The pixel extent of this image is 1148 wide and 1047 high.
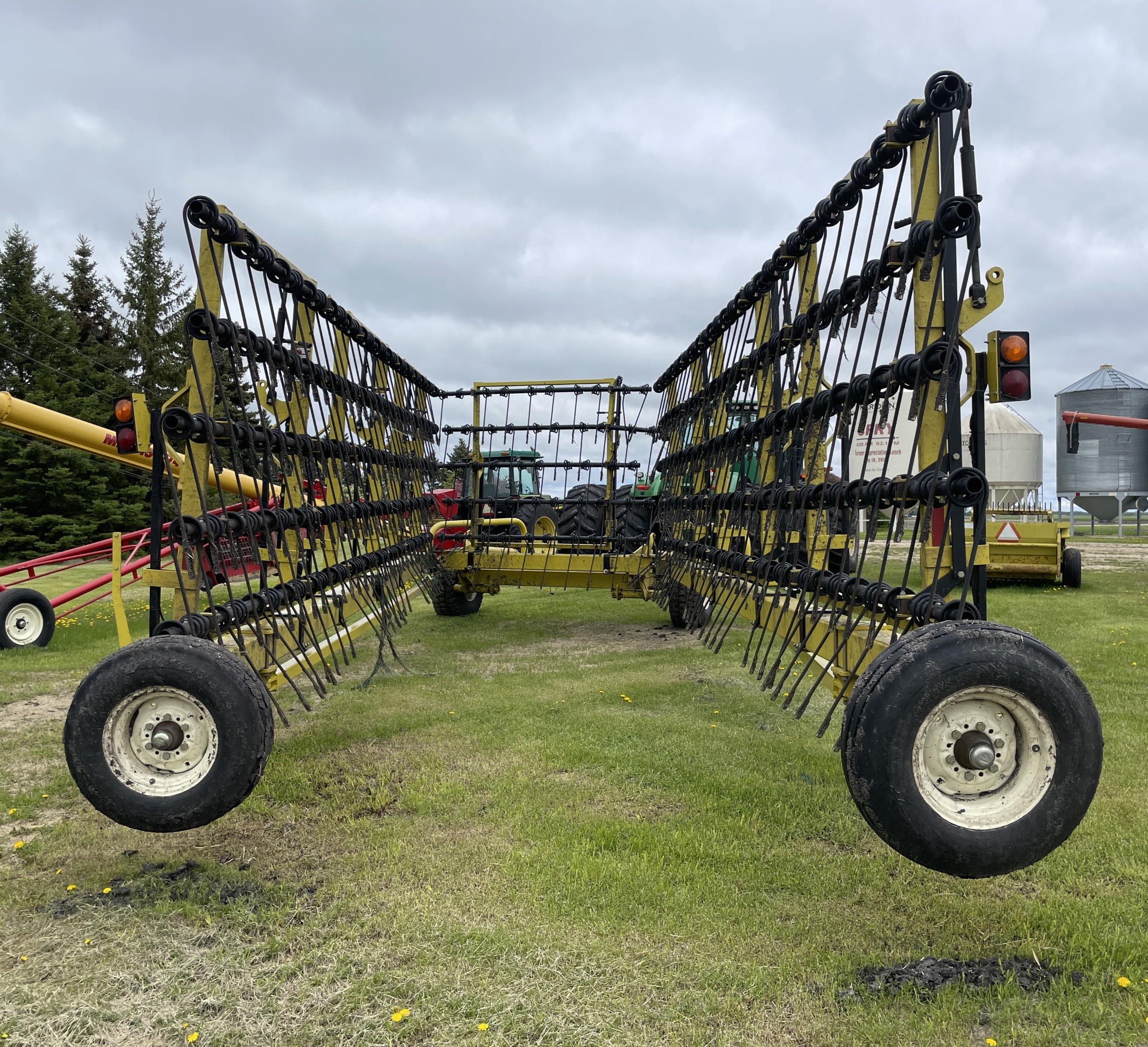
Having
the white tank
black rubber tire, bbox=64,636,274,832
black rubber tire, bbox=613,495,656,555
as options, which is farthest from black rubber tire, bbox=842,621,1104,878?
the white tank

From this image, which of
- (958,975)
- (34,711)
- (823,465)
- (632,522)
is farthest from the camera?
(632,522)

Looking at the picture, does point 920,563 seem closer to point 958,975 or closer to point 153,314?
point 958,975

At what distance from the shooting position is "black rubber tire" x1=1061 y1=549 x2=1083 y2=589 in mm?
12938

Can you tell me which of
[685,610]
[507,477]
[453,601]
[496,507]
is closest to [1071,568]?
[685,610]

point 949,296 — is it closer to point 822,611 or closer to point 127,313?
point 822,611

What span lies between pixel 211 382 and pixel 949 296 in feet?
9.65

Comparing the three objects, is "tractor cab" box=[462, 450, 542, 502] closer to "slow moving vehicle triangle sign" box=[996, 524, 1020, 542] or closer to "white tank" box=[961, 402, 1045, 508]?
"slow moving vehicle triangle sign" box=[996, 524, 1020, 542]

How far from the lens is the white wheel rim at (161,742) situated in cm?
280

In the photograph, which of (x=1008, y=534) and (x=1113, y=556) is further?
(x=1113, y=556)

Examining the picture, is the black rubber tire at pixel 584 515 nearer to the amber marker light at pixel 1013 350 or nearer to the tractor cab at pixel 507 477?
the tractor cab at pixel 507 477

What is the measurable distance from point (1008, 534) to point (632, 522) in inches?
282

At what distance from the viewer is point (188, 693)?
2787 millimetres

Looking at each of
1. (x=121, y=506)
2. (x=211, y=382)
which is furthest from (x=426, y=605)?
(x=121, y=506)

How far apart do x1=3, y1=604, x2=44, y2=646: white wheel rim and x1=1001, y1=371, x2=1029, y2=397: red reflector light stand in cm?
873
